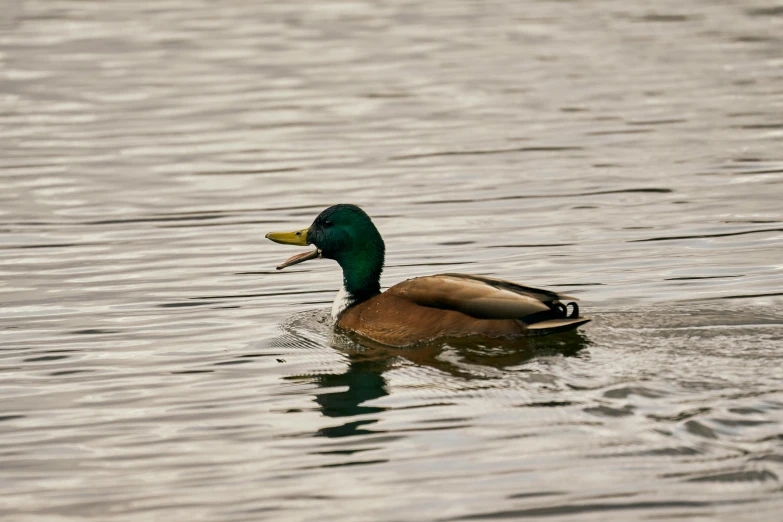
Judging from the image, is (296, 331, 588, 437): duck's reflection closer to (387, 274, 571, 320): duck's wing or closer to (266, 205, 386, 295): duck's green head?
(387, 274, 571, 320): duck's wing

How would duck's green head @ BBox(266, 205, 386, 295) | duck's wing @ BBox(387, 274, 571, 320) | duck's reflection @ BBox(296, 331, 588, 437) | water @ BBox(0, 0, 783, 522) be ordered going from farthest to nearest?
duck's green head @ BBox(266, 205, 386, 295)
duck's wing @ BBox(387, 274, 571, 320)
duck's reflection @ BBox(296, 331, 588, 437)
water @ BBox(0, 0, 783, 522)

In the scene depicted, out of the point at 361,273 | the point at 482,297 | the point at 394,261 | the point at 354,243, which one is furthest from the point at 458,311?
the point at 394,261

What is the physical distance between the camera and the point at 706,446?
7.23 meters

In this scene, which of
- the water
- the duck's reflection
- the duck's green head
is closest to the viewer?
the water

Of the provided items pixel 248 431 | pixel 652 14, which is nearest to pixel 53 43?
pixel 652 14

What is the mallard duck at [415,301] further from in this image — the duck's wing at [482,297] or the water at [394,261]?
the water at [394,261]

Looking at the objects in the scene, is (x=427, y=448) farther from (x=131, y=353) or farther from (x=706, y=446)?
(x=131, y=353)

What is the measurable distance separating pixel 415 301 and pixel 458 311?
0.39 metres

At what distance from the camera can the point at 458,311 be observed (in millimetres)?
9758

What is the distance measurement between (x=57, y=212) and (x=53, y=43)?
37.2 feet

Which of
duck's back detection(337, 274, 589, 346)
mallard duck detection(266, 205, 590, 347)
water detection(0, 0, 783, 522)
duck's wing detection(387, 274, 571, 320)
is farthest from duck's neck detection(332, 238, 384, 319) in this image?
duck's wing detection(387, 274, 571, 320)

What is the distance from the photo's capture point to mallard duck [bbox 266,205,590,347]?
946cm

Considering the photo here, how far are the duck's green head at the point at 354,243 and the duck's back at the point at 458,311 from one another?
1.62 ft

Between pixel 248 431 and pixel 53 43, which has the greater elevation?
pixel 53 43
